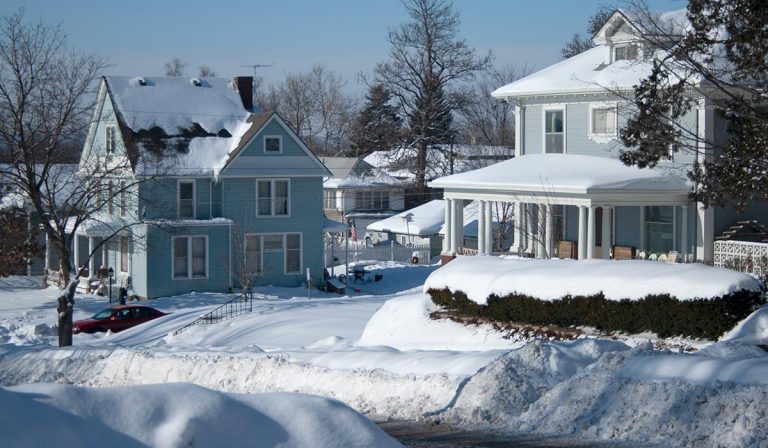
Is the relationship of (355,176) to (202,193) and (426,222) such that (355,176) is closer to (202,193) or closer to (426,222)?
(426,222)

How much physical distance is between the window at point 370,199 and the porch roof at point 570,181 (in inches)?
1309

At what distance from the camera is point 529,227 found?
3675cm

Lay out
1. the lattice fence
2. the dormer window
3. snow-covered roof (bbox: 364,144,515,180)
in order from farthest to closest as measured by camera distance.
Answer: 1. snow-covered roof (bbox: 364,144,515,180)
2. the dormer window
3. the lattice fence

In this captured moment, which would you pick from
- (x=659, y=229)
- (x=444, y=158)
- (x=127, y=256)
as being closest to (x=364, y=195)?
(x=444, y=158)

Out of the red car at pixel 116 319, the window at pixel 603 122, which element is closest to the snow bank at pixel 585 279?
the window at pixel 603 122

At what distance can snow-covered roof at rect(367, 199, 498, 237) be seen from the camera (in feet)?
178

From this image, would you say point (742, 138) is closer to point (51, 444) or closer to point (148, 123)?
point (51, 444)

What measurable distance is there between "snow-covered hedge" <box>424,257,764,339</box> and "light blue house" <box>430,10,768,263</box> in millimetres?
10152

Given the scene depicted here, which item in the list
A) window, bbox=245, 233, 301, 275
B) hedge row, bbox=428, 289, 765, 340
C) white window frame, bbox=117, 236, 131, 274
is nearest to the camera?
hedge row, bbox=428, 289, 765, 340

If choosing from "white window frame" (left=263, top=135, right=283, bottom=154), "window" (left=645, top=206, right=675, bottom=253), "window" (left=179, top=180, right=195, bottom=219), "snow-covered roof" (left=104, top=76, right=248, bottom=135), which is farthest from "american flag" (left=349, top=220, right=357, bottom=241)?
"window" (left=645, top=206, right=675, bottom=253)

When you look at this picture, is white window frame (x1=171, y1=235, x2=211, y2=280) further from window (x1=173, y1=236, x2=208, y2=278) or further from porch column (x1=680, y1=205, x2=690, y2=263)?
porch column (x1=680, y1=205, x2=690, y2=263)

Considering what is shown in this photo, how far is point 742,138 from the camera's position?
21.6 metres

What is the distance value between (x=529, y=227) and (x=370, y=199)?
112 feet

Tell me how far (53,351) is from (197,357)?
439cm
